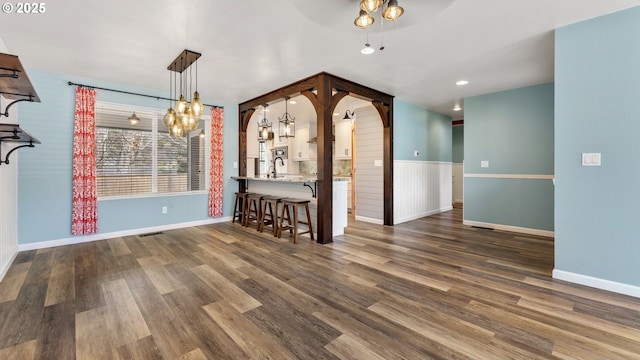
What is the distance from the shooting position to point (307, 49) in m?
3.25

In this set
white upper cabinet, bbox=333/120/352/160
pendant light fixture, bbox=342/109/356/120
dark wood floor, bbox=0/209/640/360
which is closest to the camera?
dark wood floor, bbox=0/209/640/360

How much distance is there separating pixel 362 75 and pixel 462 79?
165 cm

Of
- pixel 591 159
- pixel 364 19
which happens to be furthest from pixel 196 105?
pixel 591 159

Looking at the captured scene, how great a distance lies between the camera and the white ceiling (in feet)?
7.97

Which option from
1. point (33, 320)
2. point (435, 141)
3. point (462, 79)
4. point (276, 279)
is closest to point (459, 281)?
point (276, 279)

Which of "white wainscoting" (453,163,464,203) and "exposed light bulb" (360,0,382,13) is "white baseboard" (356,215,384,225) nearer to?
"exposed light bulb" (360,0,382,13)

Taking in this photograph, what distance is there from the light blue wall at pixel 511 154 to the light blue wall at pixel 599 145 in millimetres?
2254

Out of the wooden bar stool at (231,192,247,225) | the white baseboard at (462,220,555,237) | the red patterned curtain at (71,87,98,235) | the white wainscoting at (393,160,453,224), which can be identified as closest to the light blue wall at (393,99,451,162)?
the white wainscoting at (393,160,453,224)

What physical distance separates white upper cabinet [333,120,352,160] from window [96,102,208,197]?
341 cm

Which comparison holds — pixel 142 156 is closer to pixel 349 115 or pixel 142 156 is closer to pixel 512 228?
pixel 349 115

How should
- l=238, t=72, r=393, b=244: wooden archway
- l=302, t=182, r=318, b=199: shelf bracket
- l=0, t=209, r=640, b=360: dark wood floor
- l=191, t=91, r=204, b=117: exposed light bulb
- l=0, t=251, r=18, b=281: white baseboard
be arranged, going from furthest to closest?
l=302, t=182, r=318, b=199: shelf bracket < l=238, t=72, r=393, b=244: wooden archway < l=191, t=91, r=204, b=117: exposed light bulb < l=0, t=251, r=18, b=281: white baseboard < l=0, t=209, r=640, b=360: dark wood floor

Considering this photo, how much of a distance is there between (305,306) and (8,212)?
375 cm

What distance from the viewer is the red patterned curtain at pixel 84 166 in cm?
408

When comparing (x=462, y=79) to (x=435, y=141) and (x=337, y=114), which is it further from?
(x=337, y=114)
